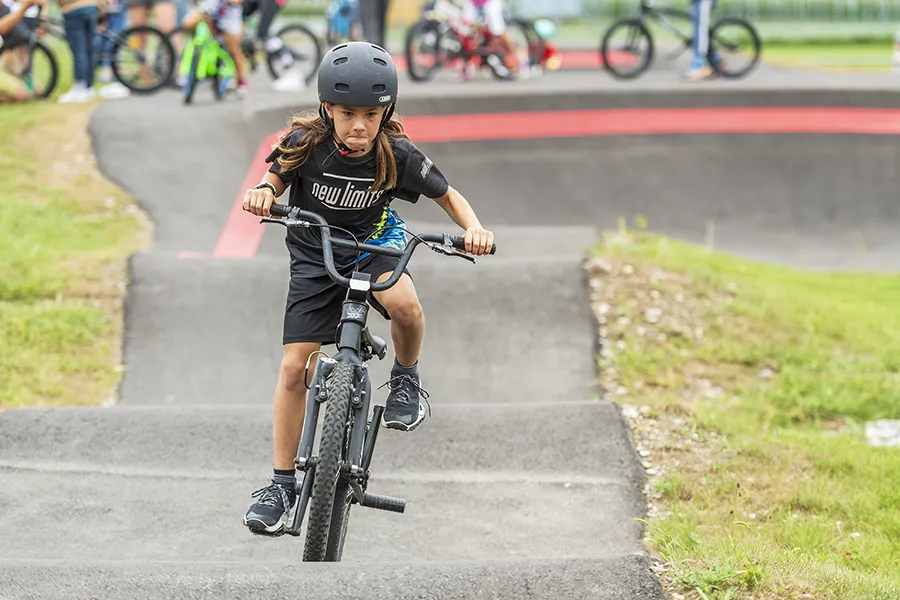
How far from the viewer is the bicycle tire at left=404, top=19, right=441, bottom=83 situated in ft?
49.0

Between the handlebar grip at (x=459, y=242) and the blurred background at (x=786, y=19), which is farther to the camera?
Result: the blurred background at (x=786, y=19)

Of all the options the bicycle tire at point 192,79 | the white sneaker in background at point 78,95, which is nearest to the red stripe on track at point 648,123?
the bicycle tire at point 192,79

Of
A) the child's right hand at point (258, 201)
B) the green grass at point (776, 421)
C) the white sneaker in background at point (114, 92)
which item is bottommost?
the green grass at point (776, 421)

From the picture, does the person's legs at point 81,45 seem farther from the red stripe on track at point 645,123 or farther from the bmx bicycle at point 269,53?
the red stripe on track at point 645,123

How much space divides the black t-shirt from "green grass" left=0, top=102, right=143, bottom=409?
3.06 meters

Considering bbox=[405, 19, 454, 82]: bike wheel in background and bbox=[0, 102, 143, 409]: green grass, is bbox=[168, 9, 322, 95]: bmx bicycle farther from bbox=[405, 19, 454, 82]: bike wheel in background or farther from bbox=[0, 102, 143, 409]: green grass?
bbox=[0, 102, 143, 409]: green grass

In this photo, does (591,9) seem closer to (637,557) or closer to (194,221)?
(194,221)

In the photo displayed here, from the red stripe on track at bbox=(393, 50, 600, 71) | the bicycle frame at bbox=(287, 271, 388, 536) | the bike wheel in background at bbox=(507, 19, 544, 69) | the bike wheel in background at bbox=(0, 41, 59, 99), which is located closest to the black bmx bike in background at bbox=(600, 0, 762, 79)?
the bike wheel in background at bbox=(507, 19, 544, 69)


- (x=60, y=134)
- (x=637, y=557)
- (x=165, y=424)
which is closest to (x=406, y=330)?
(x=637, y=557)

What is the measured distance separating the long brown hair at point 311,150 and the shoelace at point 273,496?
1.21m

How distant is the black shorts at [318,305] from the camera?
14.4 feet

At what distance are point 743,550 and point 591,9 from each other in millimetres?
22374

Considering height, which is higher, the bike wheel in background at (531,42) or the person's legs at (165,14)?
the person's legs at (165,14)

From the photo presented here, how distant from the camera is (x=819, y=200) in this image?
1311 centimetres
